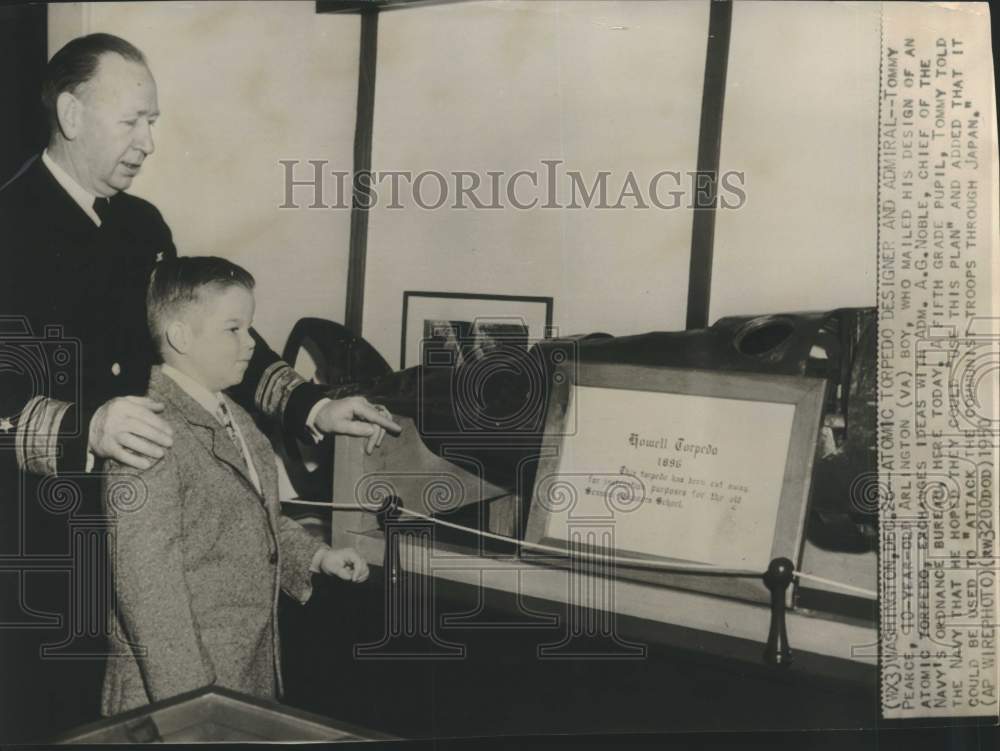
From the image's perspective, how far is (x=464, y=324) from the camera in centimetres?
129

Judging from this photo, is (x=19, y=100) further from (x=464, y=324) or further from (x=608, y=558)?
Result: (x=608, y=558)

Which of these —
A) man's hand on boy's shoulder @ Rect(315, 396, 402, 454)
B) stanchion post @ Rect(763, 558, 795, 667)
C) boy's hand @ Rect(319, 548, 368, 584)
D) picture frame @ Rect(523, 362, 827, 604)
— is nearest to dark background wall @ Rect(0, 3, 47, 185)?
man's hand on boy's shoulder @ Rect(315, 396, 402, 454)

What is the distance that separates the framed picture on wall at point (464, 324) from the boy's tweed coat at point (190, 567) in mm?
281

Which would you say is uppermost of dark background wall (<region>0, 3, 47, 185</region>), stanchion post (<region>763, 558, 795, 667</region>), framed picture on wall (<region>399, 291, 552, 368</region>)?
dark background wall (<region>0, 3, 47, 185</region>)

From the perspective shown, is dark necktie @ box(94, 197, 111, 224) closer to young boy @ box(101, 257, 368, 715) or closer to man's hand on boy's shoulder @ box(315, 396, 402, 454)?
young boy @ box(101, 257, 368, 715)

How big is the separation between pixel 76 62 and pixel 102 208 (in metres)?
0.19

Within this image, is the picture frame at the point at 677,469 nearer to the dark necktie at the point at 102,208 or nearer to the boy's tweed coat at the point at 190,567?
the boy's tweed coat at the point at 190,567

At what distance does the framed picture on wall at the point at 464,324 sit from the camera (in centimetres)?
128

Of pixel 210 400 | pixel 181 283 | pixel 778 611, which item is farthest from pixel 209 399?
pixel 778 611

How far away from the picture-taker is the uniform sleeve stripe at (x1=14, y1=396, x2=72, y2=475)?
1.27 meters

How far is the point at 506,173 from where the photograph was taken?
4.23 ft

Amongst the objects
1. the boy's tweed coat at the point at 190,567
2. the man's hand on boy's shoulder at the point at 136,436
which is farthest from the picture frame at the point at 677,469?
the man's hand on boy's shoulder at the point at 136,436

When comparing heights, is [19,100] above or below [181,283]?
above

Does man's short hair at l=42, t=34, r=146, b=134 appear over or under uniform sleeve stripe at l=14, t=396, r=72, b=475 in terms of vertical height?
over
